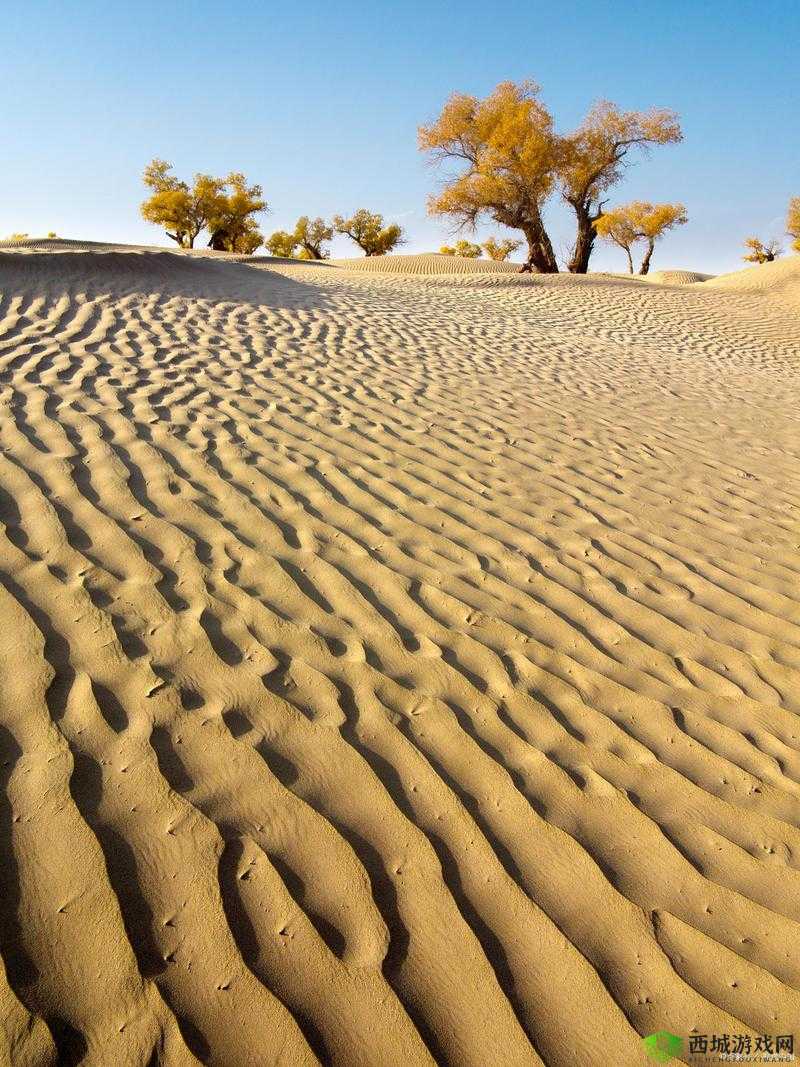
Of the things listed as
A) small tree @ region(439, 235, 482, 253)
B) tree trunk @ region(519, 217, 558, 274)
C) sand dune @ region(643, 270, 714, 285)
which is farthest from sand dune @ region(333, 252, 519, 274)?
small tree @ region(439, 235, 482, 253)

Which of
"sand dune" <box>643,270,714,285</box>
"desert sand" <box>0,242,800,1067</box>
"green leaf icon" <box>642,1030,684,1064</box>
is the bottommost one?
"green leaf icon" <box>642,1030,684,1064</box>

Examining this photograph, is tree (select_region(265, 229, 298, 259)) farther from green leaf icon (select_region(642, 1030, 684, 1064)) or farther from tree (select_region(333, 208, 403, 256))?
green leaf icon (select_region(642, 1030, 684, 1064))

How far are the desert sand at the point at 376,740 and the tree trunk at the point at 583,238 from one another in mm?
27788

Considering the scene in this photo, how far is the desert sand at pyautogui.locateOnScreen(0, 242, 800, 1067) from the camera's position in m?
1.51

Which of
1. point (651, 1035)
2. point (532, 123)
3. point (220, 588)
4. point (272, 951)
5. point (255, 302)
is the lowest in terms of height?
point (651, 1035)

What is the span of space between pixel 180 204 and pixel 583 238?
2108 cm

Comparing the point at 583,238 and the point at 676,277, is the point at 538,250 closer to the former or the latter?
the point at 583,238

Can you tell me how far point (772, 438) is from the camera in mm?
6520

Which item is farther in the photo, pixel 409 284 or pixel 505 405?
pixel 409 284

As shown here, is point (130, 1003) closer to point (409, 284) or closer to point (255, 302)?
point (255, 302)

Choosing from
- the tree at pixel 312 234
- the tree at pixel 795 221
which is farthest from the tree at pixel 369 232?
the tree at pixel 795 221

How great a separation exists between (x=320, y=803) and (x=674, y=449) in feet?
15.2

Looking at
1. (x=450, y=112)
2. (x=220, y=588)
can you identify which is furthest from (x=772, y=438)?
(x=450, y=112)

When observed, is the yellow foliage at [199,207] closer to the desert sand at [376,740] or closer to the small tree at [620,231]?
the small tree at [620,231]
